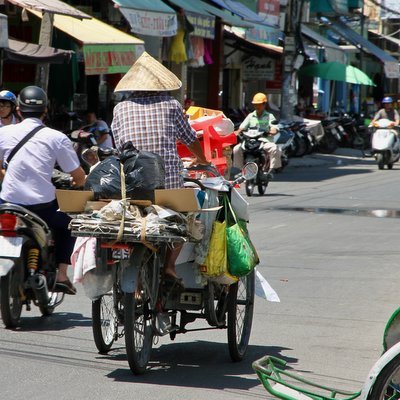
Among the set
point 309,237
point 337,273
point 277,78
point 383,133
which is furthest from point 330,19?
point 337,273

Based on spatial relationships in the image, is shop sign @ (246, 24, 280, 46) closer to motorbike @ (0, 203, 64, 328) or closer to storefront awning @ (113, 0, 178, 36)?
storefront awning @ (113, 0, 178, 36)

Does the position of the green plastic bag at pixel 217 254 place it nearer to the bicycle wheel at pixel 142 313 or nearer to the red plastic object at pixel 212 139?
the bicycle wheel at pixel 142 313

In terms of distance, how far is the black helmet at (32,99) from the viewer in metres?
7.98

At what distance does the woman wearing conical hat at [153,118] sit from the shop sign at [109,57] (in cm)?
1109

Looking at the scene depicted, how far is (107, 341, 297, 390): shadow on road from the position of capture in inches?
254

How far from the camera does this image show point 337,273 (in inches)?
432

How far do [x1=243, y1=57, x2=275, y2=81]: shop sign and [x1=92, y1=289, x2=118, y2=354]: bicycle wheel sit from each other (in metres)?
27.2

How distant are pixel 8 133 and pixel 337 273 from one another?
4.20m

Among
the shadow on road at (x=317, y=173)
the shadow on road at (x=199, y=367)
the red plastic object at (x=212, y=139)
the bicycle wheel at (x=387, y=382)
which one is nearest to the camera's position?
the bicycle wheel at (x=387, y=382)

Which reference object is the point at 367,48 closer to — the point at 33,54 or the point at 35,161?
the point at 33,54

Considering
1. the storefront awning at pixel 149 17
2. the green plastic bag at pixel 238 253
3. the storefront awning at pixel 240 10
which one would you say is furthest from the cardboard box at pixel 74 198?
the storefront awning at pixel 240 10

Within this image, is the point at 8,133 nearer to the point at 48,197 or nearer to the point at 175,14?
the point at 48,197

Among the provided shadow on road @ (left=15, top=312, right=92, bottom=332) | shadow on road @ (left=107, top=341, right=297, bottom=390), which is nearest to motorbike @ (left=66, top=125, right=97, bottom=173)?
shadow on road @ (left=15, top=312, right=92, bottom=332)

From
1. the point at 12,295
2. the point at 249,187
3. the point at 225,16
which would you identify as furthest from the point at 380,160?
the point at 12,295
